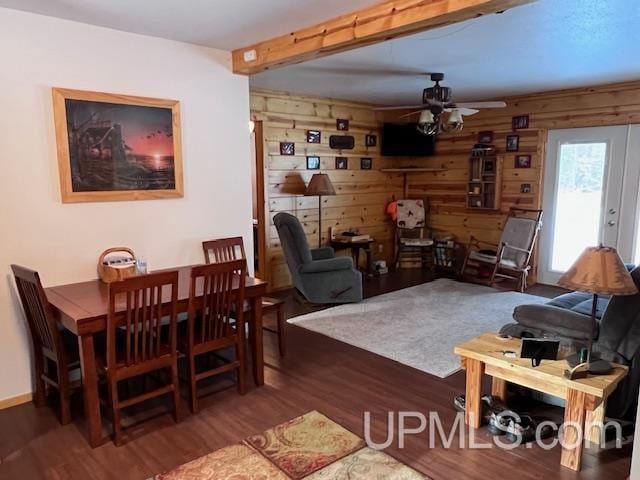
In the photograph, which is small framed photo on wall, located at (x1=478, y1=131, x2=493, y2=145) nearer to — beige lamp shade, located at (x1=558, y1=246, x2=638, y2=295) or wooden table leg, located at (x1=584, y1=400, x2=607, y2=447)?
beige lamp shade, located at (x1=558, y1=246, x2=638, y2=295)

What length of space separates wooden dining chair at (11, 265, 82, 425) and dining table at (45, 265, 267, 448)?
3.3 inches

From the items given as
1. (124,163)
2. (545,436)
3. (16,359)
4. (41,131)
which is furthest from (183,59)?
(545,436)

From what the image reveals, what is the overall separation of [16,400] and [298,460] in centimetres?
191

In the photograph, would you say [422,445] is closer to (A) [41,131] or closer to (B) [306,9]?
(B) [306,9]

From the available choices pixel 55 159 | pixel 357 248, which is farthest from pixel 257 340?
pixel 357 248

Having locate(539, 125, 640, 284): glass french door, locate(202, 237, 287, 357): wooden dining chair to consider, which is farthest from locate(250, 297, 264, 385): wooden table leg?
locate(539, 125, 640, 284): glass french door

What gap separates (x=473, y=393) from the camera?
2.57 m

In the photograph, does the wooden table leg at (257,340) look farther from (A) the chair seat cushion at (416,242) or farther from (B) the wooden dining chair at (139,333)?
(A) the chair seat cushion at (416,242)

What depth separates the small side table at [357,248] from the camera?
19.9 feet

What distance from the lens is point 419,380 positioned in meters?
3.19

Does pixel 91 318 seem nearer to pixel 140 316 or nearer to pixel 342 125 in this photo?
pixel 140 316

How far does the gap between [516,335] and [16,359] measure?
3.14 m

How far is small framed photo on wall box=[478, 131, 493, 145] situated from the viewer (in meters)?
6.16

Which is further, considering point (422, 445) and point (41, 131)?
point (41, 131)
